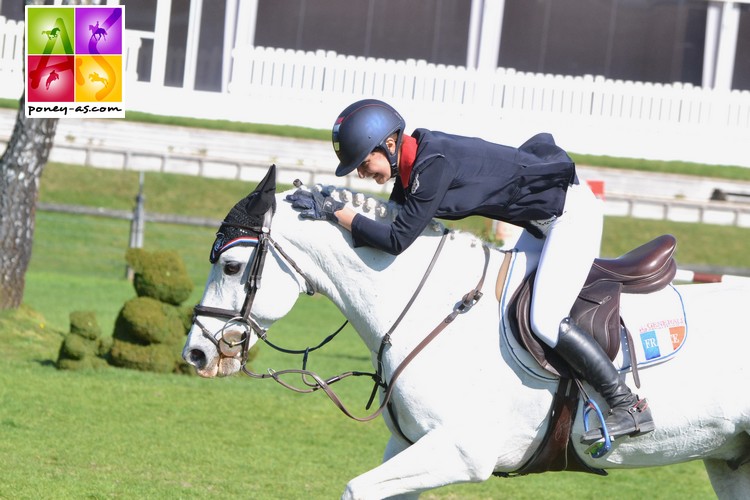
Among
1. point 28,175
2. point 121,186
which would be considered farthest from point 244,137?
point 28,175

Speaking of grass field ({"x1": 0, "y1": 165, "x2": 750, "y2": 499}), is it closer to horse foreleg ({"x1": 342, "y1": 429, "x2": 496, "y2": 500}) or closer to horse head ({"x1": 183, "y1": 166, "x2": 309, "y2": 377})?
horse head ({"x1": 183, "y1": 166, "x2": 309, "y2": 377})

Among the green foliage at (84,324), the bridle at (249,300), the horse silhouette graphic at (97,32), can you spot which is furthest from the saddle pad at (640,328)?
the horse silhouette graphic at (97,32)

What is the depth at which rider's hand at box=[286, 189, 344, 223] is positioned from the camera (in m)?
5.00

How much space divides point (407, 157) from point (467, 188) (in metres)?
0.31

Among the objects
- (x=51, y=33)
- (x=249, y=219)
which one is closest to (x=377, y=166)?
(x=249, y=219)

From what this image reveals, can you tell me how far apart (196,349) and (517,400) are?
1481 mm

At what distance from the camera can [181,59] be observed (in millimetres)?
29672

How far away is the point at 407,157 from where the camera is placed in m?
5.00

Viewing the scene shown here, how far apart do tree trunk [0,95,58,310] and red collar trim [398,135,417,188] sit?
28.8ft

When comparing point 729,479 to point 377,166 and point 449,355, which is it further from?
point 377,166

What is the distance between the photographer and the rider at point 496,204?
485 cm

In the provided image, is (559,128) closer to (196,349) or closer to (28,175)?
(28,175)

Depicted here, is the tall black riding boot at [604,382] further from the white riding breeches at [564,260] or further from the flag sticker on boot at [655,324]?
the flag sticker on boot at [655,324]

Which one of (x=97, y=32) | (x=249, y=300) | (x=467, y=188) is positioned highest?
(x=97, y=32)
